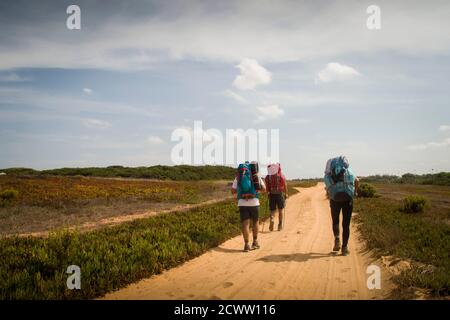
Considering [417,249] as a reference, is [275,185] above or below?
above

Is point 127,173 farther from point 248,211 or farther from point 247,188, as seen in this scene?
point 247,188

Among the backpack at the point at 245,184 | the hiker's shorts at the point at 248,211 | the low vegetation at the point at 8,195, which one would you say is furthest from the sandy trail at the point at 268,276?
the low vegetation at the point at 8,195

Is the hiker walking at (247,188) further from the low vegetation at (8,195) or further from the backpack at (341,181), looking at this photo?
the low vegetation at (8,195)

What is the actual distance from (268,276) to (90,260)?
3.67m

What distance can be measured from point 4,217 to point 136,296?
50.2 feet

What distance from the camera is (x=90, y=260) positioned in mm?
6738

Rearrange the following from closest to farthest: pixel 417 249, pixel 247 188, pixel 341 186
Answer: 1. pixel 341 186
2. pixel 417 249
3. pixel 247 188

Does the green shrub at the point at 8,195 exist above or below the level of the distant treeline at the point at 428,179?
above

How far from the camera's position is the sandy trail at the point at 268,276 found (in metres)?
5.36

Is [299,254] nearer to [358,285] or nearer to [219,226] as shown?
[358,285]

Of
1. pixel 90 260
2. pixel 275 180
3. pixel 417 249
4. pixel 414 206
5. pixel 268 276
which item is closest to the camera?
pixel 268 276

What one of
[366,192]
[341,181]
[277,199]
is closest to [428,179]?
[366,192]

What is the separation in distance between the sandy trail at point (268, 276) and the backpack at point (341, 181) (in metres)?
1.47

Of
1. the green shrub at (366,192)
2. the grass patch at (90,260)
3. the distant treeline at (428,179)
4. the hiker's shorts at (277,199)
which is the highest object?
the hiker's shorts at (277,199)
